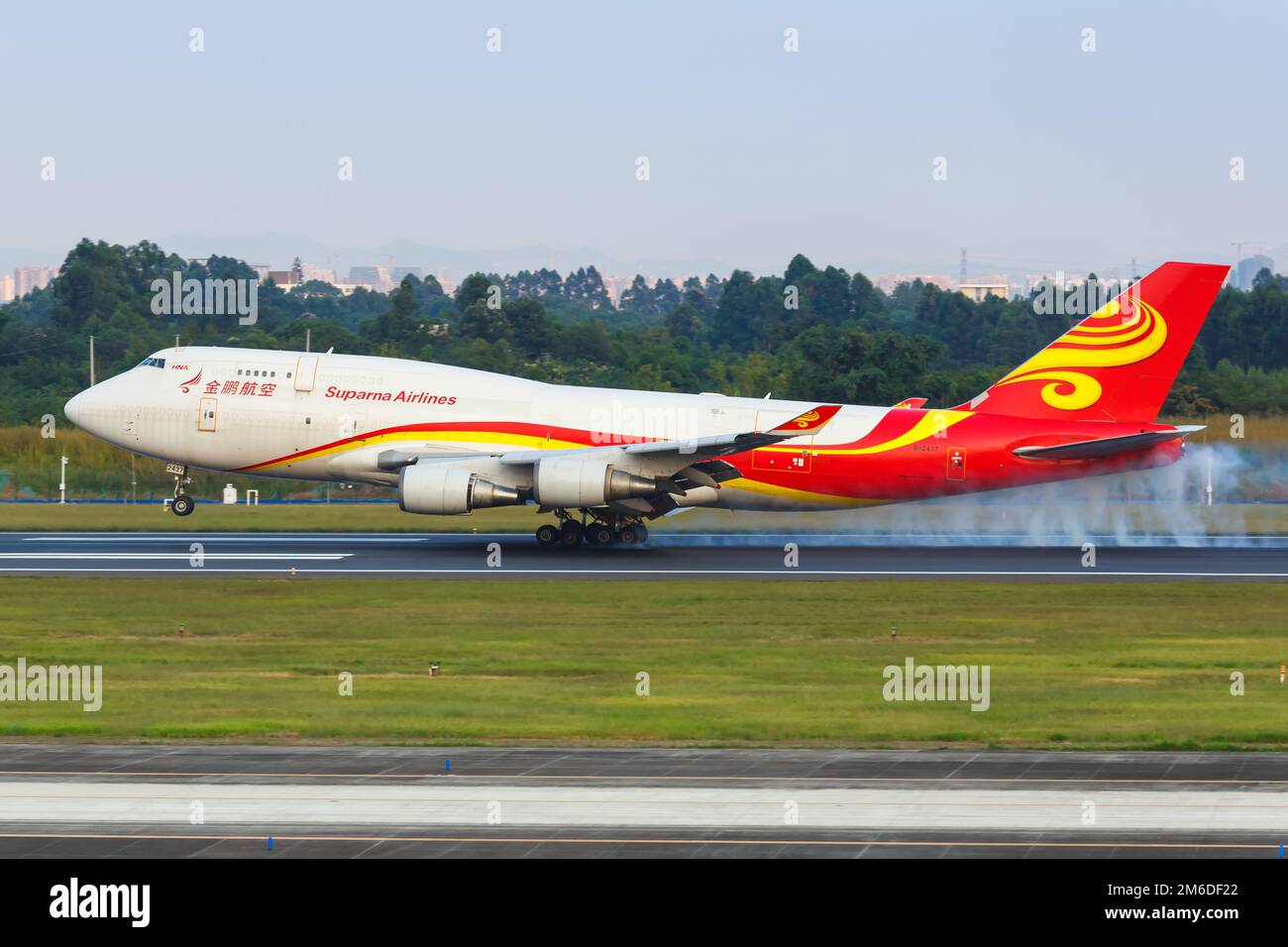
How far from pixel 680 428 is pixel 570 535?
4602 mm

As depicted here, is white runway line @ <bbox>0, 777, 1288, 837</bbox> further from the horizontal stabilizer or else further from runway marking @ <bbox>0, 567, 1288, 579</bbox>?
the horizontal stabilizer

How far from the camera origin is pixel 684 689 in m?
24.6

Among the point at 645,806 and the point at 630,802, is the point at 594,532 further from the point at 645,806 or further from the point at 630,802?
the point at 645,806

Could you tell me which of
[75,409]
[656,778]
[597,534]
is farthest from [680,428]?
[656,778]

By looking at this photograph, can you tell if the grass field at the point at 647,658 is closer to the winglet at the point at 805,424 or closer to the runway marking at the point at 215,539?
the winglet at the point at 805,424

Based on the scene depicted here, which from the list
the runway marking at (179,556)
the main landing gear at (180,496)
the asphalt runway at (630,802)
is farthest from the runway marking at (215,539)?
the asphalt runway at (630,802)

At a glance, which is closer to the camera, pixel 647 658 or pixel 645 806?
pixel 645 806

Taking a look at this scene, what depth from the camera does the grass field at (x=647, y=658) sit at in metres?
21.6

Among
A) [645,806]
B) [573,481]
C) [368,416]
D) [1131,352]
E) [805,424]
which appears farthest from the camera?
[368,416]

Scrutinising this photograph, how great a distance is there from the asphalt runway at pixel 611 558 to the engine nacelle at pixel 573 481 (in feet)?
5.53

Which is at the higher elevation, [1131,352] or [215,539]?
[1131,352]

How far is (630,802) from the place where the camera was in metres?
16.9
